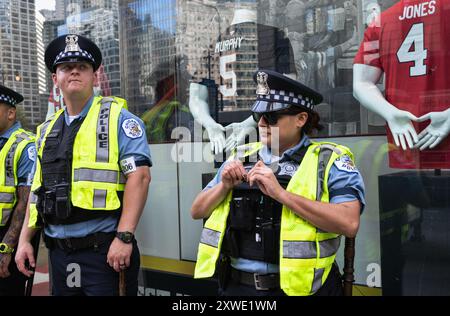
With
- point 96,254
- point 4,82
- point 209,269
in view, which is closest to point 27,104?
point 4,82

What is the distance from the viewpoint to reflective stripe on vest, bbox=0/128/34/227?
105 inches

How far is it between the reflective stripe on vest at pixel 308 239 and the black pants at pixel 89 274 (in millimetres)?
862

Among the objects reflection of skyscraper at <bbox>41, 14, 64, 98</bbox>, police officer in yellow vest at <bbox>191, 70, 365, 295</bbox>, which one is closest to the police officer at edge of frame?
police officer in yellow vest at <bbox>191, 70, 365, 295</bbox>

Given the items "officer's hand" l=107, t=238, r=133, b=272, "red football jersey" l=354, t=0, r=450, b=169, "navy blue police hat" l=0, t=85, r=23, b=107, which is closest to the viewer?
"officer's hand" l=107, t=238, r=133, b=272

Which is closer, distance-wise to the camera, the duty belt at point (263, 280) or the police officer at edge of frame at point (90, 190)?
the duty belt at point (263, 280)

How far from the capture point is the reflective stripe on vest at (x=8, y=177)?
8.77 ft

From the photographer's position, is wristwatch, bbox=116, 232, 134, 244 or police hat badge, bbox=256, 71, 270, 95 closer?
police hat badge, bbox=256, 71, 270, 95

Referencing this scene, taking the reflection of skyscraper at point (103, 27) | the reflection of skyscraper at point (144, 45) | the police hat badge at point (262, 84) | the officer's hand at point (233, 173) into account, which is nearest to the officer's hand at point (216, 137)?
the reflection of skyscraper at point (144, 45)

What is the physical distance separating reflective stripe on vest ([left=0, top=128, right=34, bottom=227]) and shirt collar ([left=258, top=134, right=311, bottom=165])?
5.36ft

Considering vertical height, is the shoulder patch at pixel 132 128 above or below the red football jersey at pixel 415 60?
below

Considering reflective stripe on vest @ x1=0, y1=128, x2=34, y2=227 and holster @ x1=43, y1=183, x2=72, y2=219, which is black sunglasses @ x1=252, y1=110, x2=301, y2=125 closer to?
holster @ x1=43, y1=183, x2=72, y2=219

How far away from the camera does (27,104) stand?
12.8ft

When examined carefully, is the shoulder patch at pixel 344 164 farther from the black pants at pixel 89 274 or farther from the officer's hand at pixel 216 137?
the officer's hand at pixel 216 137
